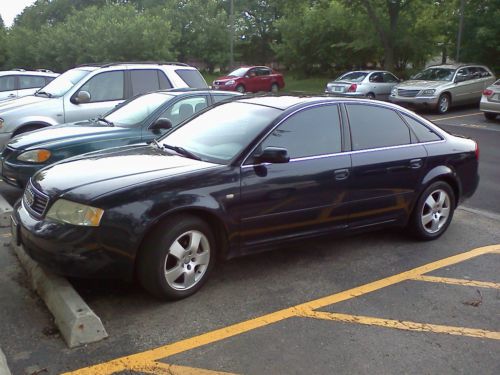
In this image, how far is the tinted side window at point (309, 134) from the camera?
4566 mm

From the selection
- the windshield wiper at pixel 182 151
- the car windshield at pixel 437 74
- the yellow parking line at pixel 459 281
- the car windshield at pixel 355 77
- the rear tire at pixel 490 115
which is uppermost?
the windshield wiper at pixel 182 151

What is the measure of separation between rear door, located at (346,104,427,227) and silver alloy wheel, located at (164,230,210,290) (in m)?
1.48

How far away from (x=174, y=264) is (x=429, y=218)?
2859 millimetres

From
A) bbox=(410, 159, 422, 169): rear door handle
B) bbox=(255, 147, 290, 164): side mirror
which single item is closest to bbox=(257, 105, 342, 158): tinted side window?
bbox=(255, 147, 290, 164): side mirror

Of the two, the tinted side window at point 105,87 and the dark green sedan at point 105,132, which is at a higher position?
the tinted side window at point 105,87

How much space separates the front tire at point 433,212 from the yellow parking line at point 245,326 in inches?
19.3

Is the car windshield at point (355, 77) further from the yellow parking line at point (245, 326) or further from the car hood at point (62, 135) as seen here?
the yellow parking line at point (245, 326)

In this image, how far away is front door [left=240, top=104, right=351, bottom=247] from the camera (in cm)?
429

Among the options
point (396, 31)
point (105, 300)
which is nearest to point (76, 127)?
point (105, 300)

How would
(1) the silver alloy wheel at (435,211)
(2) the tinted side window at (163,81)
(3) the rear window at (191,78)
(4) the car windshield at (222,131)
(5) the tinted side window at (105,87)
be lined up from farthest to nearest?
(3) the rear window at (191,78), (2) the tinted side window at (163,81), (5) the tinted side window at (105,87), (1) the silver alloy wheel at (435,211), (4) the car windshield at (222,131)

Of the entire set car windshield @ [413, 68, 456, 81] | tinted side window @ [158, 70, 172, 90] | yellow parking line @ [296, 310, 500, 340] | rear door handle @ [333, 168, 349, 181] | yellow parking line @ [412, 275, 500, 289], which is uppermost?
tinted side window @ [158, 70, 172, 90]

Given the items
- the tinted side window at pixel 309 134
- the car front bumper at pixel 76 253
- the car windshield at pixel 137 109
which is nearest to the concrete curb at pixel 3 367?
the car front bumper at pixel 76 253

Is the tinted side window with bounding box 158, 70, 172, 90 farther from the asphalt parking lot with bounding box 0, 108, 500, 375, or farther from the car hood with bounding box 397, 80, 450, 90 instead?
the car hood with bounding box 397, 80, 450, 90

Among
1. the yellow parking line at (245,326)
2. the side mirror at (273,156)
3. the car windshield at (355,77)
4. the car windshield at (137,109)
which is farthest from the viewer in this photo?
the car windshield at (355,77)
